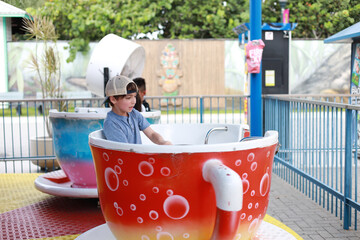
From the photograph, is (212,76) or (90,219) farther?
(212,76)

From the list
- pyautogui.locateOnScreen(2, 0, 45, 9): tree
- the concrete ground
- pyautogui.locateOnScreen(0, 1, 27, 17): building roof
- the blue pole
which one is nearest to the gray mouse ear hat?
pyautogui.locateOnScreen(2, 0, 45, 9): tree

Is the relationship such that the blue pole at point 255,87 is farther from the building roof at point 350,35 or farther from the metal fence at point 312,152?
the building roof at point 350,35

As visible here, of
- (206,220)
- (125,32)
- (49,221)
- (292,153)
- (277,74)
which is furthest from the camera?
(125,32)

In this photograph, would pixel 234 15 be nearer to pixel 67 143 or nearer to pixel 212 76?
pixel 212 76

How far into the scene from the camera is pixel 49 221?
11.0 feet

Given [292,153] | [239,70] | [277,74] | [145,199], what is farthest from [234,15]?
[145,199]

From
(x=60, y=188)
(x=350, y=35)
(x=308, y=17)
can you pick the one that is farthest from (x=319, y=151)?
(x=308, y=17)

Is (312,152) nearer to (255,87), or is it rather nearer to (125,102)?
(255,87)

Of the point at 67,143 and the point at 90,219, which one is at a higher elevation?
the point at 67,143

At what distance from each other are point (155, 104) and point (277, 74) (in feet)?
28.3

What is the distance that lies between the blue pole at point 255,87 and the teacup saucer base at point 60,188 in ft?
7.79

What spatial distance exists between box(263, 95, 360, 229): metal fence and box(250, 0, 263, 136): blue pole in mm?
280

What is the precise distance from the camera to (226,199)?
141 centimetres

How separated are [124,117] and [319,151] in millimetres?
2670
